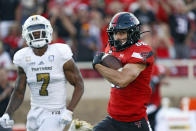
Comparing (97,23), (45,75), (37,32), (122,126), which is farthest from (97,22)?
(122,126)

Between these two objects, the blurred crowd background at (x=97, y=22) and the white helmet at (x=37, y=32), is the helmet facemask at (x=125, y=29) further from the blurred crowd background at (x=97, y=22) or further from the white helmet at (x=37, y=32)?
the blurred crowd background at (x=97, y=22)

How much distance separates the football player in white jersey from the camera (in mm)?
5973

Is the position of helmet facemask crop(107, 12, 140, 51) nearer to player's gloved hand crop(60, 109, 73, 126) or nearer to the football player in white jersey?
the football player in white jersey

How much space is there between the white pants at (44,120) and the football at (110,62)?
0.94 meters

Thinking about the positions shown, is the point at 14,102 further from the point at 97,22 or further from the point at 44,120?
the point at 97,22

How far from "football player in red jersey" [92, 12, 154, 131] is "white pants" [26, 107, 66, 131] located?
447 mm

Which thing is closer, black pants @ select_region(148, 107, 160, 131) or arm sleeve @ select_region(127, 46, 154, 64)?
arm sleeve @ select_region(127, 46, 154, 64)

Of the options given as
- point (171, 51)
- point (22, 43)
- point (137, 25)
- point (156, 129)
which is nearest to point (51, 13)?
point (22, 43)

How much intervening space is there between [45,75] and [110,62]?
3.02 feet

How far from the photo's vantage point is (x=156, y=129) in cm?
945

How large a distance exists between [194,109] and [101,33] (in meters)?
2.65

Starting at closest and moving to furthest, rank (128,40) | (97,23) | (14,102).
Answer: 1. (128,40)
2. (14,102)
3. (97,23)

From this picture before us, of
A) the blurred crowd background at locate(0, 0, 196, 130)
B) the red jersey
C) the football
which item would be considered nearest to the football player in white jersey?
the red jersey

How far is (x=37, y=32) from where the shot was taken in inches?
238
